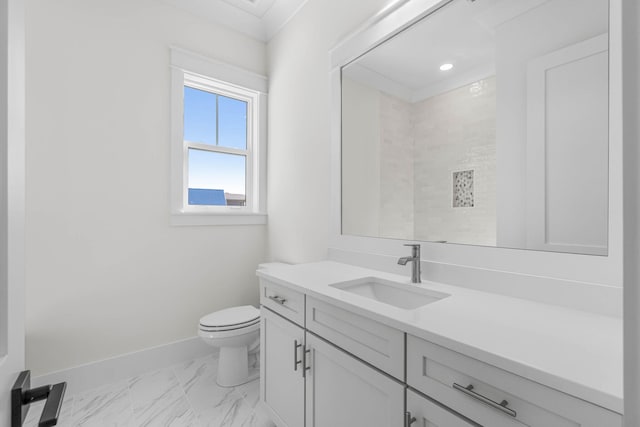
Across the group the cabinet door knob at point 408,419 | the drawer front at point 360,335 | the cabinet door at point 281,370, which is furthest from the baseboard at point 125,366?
the cabinet door knob at point 408,419

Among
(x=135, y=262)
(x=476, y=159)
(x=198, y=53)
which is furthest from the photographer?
(x=198, y=53)

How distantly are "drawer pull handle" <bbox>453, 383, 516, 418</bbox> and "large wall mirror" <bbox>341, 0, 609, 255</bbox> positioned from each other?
62 centimetres

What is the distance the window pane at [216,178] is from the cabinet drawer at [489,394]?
2117mm

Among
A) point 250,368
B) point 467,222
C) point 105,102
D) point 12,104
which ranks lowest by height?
point 250,368

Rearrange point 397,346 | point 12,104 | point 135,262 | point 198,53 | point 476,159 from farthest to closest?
point 198,53, point 135,262, point 476,159, point 397,346, point 12,104

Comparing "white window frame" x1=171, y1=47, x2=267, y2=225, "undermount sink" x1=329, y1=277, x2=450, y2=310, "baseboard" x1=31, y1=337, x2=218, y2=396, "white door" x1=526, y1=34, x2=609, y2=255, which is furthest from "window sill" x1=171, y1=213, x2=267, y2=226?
"white door" x1=526, y1=34, x2=609, y2=255

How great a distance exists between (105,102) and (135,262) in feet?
3.63

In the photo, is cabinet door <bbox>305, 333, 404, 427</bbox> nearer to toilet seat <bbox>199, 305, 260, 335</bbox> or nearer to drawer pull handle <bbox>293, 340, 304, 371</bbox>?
drawer pull handle <bbox>293, 340, 304, 371</bbox>

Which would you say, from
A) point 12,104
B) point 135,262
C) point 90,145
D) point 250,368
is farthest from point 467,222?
point 90,145

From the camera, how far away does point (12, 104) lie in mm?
441

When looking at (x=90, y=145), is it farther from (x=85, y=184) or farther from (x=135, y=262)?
(x=135, y=262)

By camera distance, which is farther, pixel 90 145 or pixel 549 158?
pixel 90 145

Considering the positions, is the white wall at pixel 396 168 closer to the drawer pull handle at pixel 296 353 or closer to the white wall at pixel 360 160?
the white wall at pixel 360 160

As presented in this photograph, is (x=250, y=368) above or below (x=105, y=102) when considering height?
below
